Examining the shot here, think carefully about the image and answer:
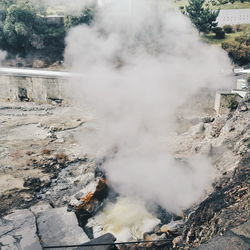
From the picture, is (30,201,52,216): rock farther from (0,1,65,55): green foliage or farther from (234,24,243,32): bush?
(234,24,243,32): bush

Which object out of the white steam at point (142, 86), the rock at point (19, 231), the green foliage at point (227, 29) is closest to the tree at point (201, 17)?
the white steam at point (142, 86)

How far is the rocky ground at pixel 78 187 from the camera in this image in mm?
4898

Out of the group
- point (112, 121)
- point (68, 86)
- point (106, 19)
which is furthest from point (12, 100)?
point (106, 19)

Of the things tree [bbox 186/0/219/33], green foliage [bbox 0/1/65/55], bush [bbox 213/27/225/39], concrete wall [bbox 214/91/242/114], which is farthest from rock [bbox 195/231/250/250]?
green foliage [bbox 0/1/65/55]

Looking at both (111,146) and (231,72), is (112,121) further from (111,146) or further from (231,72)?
(231,72)

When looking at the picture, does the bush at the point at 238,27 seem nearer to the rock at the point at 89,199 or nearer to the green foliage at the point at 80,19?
the green foliage at the point at 80,19

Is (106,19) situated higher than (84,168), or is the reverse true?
(106,19)

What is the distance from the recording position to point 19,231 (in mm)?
7102

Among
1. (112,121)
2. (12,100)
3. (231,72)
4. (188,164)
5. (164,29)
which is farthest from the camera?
(164,29)

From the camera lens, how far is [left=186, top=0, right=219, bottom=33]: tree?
2227 centimetres

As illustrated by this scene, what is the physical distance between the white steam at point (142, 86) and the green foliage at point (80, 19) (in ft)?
1.25

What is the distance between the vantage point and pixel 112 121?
1362 centimetres

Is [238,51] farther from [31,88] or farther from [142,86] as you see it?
[31,88]

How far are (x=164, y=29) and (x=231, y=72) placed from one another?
5699 mm
